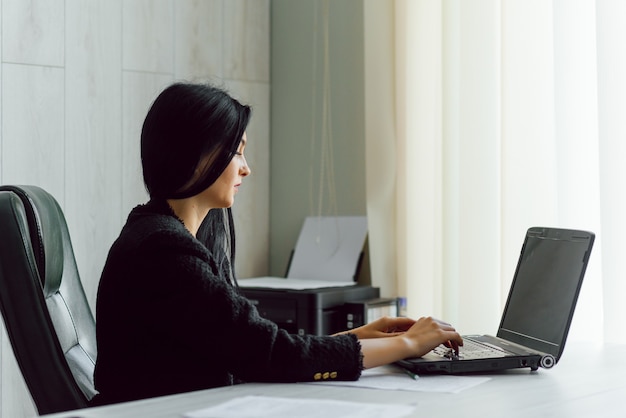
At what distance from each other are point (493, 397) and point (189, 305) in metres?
0.50

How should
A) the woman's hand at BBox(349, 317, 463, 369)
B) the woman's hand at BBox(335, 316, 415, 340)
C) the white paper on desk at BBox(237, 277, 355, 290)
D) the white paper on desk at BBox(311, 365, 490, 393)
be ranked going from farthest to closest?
1. the white paper on desk at BBox(237, 277, 355, 290)
2. the woman's hand at BBox(335, 316, 415, 340)
3. the woman's hand at BBox(349, 317, 463, 369)
4. the white paper on desk at BBox(311, 365, 490, 393)

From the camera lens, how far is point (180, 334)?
4.89 ft

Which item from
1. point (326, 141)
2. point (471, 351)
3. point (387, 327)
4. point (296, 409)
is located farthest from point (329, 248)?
point (296, 409)

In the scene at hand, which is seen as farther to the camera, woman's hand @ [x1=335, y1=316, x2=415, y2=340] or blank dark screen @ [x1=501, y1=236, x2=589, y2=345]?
woman's hand @ [x1=335, y1=316, x2=415, y2=340]

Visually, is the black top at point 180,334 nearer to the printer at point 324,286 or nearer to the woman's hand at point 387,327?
the woman's hand at point 387,327

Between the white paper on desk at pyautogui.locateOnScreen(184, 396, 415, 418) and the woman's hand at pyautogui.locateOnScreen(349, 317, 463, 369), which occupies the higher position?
the woman's hand at pyautogui.locateOnScreen(349, 317, 463, 369)

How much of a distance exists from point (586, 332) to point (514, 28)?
902 mm

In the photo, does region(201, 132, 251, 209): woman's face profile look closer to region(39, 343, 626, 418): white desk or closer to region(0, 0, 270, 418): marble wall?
region(39, 343, 626, 418): white desk

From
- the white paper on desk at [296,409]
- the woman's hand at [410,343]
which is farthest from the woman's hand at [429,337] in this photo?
the white paper on desk at [296,409]

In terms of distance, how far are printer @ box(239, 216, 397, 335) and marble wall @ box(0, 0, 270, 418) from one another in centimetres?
33

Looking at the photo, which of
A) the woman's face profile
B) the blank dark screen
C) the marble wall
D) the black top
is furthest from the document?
the black top

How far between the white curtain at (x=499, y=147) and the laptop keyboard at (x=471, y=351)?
2.71ft

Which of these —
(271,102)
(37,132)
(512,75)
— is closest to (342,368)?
(512,75)

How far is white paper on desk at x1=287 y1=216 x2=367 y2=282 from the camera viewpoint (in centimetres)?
323
